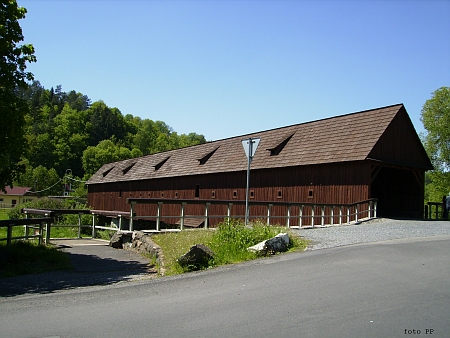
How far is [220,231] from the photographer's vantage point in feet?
36.4

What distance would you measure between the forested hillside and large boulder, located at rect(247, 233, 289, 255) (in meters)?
78.6

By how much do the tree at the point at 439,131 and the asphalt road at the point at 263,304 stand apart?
130 ft

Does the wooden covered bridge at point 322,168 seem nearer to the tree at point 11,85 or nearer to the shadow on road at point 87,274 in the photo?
the shadow on road at point 87,274

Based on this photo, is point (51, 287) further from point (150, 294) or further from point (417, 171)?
point (417, 171)

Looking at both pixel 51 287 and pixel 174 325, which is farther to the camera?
pixel 51 287

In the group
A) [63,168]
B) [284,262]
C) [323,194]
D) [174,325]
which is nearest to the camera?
[174,325]

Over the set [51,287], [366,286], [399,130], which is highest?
[399,130]

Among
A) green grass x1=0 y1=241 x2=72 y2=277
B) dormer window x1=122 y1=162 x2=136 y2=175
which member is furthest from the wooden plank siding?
green grass x1=0 y1=241 x2=72 y2=277

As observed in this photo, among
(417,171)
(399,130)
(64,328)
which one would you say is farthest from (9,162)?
(417,171)

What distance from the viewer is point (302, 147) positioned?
27000 mm

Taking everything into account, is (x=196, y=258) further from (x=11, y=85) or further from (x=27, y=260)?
(x=11, y=85)

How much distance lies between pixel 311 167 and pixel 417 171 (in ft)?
22.6

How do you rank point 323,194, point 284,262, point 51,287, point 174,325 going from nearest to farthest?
1. point 174,325
2. point 51,287
3. point 284,262
4. point 323,194

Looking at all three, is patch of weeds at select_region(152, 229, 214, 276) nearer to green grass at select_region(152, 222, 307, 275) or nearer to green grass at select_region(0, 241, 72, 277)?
green grass at select_region(152, 222, 307, 275)
